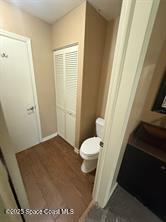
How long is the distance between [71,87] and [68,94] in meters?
0.16

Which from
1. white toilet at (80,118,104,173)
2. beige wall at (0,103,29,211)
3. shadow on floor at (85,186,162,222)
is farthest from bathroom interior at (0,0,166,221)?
beige wall at (0,103,29,211)

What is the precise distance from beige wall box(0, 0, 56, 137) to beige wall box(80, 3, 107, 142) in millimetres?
819

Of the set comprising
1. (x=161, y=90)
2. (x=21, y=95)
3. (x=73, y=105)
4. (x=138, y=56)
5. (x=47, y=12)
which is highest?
(x=47, y=12)

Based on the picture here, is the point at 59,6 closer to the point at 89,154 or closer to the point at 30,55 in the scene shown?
the point at 30,55

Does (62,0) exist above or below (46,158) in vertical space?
above

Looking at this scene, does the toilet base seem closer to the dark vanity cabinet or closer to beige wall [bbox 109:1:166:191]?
the dark vanity cabinet

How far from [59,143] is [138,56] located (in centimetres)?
207

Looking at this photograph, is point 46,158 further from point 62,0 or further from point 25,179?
point 62,0

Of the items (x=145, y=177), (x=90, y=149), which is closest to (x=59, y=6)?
(x=90, y=149)

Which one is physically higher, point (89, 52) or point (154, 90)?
point (89, 52)

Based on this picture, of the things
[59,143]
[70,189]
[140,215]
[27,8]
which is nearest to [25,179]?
[70,189]

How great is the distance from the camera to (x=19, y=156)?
6.10 ft

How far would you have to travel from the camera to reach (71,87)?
175 cm

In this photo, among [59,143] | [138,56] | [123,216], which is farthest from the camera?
[59,143]
